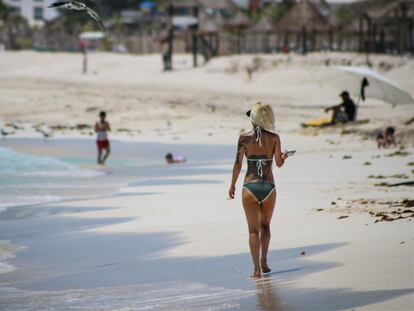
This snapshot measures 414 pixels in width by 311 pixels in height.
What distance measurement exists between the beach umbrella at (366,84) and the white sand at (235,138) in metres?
0.67

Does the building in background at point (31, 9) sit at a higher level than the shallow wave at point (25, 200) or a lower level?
higher

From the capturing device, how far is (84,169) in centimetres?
1880

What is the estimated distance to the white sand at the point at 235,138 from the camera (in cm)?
844

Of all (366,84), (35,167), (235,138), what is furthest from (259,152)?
(235,138)

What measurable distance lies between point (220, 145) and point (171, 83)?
21390 mm

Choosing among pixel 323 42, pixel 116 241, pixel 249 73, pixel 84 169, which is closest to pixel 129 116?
pixel 84 169

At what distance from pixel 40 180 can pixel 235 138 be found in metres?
7.95

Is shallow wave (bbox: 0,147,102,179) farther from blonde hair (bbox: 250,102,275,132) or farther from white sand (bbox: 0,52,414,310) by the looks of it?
blonde hair (bbox: 250,102,275,132)

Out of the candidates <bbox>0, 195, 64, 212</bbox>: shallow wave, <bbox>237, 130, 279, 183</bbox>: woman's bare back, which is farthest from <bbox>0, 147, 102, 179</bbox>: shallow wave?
<bbox>237, 130, 279, 183</bbox>: woman's bare back

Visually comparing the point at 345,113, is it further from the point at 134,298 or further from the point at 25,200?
the point at 134,298

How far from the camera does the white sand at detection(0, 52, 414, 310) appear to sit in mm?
8438

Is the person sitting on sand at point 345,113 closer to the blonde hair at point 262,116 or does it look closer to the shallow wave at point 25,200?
the shallow wave at point 25,200

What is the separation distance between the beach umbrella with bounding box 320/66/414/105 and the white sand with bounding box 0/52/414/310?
67 cm

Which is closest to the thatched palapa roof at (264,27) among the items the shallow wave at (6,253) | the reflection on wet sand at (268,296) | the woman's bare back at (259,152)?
the shallow wave at (6,253)
